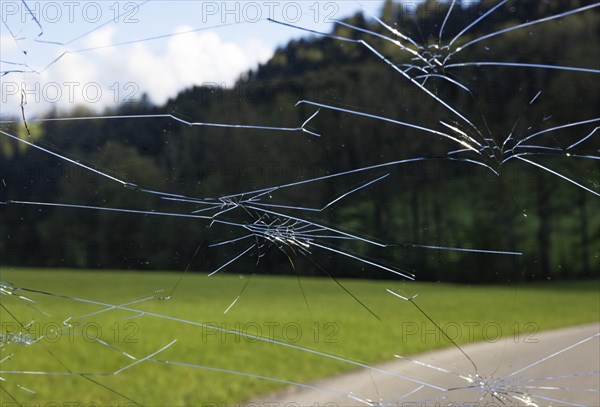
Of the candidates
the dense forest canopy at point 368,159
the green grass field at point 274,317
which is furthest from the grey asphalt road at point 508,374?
the dense forest canopy at point 368,159

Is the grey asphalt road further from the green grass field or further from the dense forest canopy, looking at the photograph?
the dense forest canopy

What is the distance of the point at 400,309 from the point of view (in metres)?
1.22

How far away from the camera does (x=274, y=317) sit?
1.32 meters

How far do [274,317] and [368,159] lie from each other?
1.41ft

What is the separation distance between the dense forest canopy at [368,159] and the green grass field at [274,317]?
49 millimetres

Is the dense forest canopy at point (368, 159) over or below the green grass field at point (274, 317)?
over

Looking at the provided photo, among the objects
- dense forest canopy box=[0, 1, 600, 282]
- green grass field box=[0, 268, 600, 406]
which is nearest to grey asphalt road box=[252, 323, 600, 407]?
green grass field box=[0, 268, 600, 406]

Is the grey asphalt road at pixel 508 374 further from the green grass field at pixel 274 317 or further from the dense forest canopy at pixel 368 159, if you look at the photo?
the dense forest canopy at pixel 368 159

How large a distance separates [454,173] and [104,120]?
30.4 inches

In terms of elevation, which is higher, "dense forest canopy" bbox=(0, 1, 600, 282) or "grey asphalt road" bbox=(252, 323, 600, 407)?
"dense forest canopy" bbox=(0, 1, 600, 282)

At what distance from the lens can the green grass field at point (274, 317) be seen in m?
1.19

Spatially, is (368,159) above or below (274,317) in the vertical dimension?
above

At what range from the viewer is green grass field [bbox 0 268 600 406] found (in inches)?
46.9

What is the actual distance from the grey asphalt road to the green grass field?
3cm
